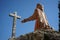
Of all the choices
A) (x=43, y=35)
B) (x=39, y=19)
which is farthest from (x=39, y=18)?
(x=43, y=35)

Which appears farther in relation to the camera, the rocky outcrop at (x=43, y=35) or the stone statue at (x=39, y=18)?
the stone statue at (x=39, y=18)

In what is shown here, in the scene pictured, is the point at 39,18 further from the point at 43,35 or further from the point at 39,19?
the point at 43,35

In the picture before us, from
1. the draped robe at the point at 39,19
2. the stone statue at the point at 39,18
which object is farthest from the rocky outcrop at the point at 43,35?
the stone statue at the point at 39,18

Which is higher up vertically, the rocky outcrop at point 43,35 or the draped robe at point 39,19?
the draped robe at point 39,19

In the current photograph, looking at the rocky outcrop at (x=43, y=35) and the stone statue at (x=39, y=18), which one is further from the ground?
the stone statue at (x=39, y=18)

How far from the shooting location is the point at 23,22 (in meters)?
11.9

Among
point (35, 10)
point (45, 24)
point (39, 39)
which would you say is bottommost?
point (39, 39)

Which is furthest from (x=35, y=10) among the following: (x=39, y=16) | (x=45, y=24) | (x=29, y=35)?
(x=29, y=35)

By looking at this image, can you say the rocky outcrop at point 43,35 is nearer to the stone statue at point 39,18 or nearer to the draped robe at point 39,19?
the draped robe at point 39,19

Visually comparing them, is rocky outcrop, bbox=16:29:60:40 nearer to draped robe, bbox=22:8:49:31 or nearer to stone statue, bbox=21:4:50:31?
draped robe, bbox=22:8:49:31

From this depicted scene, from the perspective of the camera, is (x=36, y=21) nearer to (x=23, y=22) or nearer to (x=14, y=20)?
(x=23, y=22)

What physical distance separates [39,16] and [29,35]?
2.36 meters

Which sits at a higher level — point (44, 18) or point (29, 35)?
point (44, 18)

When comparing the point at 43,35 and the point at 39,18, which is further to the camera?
the point at 39,18
